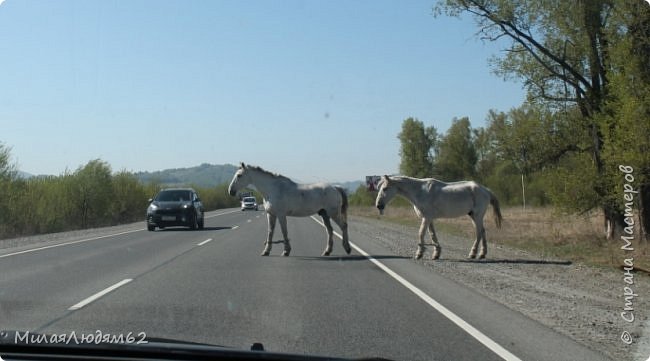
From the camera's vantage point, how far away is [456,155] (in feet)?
224

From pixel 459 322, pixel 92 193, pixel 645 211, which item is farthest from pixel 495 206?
pixel 92 193

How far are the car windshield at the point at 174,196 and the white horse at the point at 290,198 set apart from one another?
13127mm

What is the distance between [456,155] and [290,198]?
55.4 m

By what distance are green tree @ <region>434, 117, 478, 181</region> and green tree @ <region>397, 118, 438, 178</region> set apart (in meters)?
1.21

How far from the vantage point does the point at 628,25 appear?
1694cm

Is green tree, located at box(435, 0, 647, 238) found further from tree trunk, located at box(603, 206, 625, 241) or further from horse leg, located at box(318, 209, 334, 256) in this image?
horse leg, located at box(318, 209, 334, 256)

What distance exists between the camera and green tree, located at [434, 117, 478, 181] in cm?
6656

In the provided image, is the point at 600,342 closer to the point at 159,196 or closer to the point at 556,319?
the point at 556,319

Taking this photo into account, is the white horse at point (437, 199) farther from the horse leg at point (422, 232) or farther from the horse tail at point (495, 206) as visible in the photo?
the horse tail at point (495, 206)

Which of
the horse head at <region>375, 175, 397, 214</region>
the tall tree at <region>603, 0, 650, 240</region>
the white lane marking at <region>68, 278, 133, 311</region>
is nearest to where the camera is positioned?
the white lane marking at <region>68, 278, 133, 311</region>

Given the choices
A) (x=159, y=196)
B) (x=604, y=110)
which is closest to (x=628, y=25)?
(x=604, y=110)

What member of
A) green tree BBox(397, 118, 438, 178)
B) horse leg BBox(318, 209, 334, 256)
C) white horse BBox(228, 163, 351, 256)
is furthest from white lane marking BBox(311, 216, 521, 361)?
green tree BBox(397, 118, 438, 178)

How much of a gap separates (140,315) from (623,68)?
557 inches

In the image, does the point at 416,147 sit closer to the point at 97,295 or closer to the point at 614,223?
the point at 614,223
